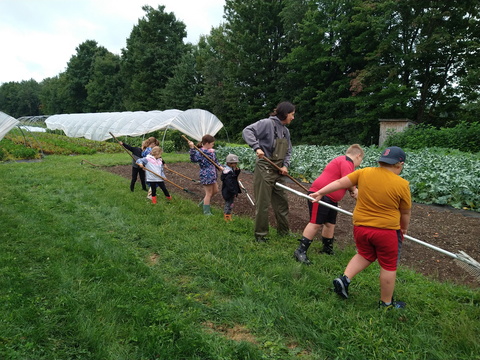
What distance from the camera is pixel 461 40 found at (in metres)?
19.2

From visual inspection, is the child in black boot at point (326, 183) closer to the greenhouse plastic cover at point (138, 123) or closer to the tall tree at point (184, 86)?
the greenhouse plastic cover at point (138, 123)

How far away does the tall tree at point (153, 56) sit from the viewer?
4625 centimetres

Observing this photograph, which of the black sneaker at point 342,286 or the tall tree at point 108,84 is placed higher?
the tall tree at point 108,84

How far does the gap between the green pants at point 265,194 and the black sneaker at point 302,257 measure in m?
0.72

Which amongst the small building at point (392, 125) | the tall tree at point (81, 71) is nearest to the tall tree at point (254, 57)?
the small building at point (392, 125)

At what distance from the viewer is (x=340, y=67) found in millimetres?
24328

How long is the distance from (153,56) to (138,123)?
3043 centimetres

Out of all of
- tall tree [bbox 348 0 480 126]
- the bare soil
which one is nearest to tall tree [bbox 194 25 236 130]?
tall tree [bbox 348 0 480 126]

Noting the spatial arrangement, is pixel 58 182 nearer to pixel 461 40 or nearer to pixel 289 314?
pixel 289 314

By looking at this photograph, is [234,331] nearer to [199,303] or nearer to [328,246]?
[199,303]

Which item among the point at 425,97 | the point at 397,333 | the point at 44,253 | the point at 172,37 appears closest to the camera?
the point at 397,333

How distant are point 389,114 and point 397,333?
2166cm

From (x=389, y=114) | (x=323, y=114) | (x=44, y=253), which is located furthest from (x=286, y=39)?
(x=44, y=253)

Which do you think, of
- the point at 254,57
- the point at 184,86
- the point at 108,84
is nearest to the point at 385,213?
the point at 254,57
